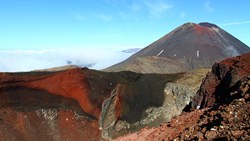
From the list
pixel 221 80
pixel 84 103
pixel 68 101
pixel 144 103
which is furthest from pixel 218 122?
pixel 144 103

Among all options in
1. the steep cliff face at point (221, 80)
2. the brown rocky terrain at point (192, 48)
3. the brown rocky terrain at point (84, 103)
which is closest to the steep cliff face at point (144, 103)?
the brown rocky terrain at point (84, 103)

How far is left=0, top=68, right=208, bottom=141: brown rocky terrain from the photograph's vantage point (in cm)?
2100

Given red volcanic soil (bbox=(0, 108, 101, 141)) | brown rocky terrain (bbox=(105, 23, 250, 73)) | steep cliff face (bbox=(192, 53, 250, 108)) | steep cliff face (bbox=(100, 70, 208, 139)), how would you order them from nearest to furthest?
steep cliff face (bbox=(192, 53, 250, 108)), red volcanic soil (bbox=(0, 108, 101, 141)), steep cliff face (bbox=(100, 70, 208, 139)), brown rocky terrain (bbox=(105, 23, 250, 73))

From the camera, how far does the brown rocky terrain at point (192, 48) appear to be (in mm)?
53112

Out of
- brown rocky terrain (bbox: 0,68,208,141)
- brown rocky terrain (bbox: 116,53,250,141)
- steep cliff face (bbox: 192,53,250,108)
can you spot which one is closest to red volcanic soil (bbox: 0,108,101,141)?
brown rocky terrain (bbox: 0,68,208,141)

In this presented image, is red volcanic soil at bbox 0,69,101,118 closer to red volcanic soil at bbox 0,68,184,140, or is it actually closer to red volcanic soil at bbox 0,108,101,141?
red volcanic soil at bbox 0,68,184,140

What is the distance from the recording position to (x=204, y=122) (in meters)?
12.6

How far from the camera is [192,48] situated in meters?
60.3

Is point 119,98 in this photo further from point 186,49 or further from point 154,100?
point 186,49

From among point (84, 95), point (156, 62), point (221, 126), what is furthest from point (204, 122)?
point (156, 62)

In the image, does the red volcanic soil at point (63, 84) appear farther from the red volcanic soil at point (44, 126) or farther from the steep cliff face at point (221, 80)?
the steep cliff face at point (221, 80)

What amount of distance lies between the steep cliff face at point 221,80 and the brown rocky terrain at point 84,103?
5.02 m

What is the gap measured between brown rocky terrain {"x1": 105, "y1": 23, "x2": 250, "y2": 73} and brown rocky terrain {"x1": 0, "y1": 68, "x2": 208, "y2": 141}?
17.7 meters

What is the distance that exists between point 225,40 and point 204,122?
57512 mm
